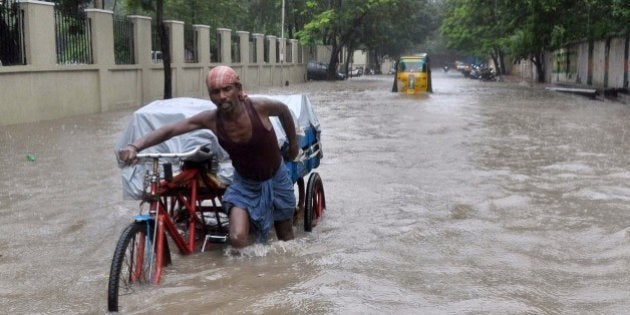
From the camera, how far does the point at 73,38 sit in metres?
18.2

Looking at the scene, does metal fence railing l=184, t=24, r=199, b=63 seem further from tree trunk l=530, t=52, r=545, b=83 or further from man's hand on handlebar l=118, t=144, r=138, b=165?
man's hand on handlebar l=118, t=144, r=138, b=165

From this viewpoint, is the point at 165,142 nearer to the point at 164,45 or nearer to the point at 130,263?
the point at 130,263

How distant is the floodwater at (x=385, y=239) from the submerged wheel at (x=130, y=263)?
0.37ft

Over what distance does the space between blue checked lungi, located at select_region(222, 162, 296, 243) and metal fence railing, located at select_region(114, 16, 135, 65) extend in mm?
16787

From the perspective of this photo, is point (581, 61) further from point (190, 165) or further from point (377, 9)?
point (190, 165)

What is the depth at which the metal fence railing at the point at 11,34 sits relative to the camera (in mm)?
15375

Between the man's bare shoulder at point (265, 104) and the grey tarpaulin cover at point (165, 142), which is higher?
the man's bare shoulder at point (265, 104)

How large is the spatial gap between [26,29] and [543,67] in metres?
40.3

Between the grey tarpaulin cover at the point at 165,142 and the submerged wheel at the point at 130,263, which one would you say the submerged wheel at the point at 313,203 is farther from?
the submerged wheel at the point at 130,263

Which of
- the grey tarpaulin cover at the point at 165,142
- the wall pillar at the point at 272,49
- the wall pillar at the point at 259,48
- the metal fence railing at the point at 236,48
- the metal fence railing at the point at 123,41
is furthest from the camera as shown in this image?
the wall pillar at the point at 272,49

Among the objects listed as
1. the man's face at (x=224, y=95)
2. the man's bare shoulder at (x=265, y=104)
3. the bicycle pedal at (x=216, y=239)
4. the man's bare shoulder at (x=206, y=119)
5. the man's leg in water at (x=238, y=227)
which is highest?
the man's face at (x=224, y=95)

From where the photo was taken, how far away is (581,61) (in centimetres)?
3738

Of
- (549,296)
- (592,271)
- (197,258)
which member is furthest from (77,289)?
(592,271)

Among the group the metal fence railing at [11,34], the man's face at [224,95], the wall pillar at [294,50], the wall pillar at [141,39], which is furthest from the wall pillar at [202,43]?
the man's face at [224,95]
